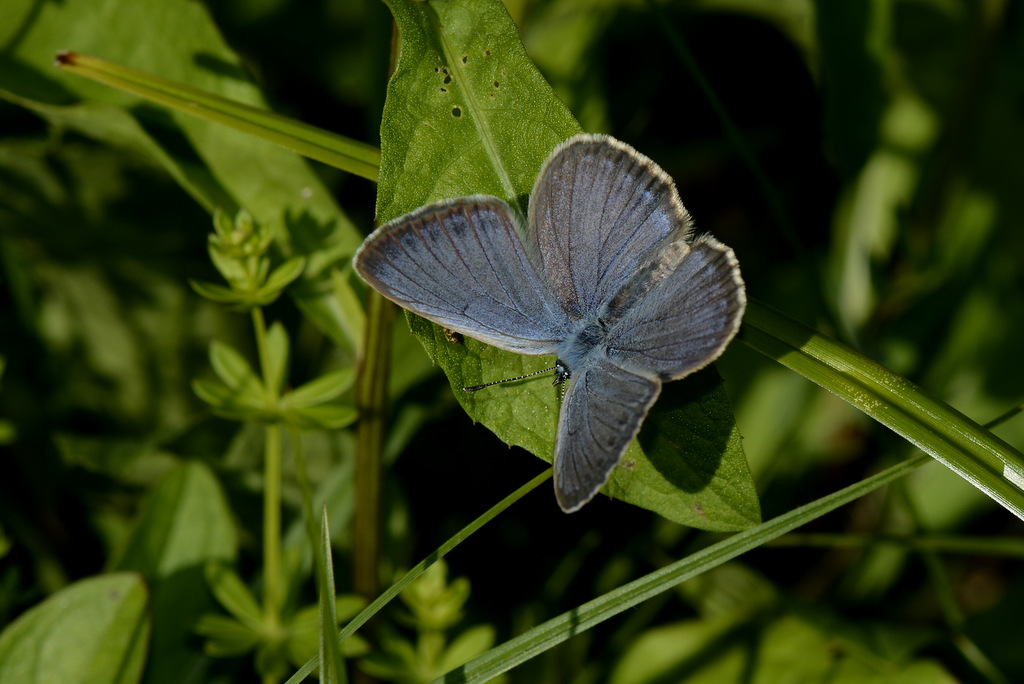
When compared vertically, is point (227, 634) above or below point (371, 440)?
below

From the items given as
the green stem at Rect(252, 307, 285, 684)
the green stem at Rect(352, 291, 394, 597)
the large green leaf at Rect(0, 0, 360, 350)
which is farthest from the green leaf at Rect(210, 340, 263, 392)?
the large green leaf at Rect(0, 0, 360, 350)

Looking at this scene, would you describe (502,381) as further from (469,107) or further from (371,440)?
(469,107)

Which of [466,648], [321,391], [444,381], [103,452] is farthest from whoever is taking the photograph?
[444,381]

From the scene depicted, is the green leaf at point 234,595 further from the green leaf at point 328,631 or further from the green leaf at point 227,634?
the green leaf at point 328,631

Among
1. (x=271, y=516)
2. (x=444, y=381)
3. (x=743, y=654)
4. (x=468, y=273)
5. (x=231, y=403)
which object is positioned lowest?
(x=743, y=654)

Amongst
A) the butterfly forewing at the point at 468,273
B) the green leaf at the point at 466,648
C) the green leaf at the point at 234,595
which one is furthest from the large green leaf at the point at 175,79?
the green leaf at the point at 466,648

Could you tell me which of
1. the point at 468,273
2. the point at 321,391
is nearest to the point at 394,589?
the point at 321,391

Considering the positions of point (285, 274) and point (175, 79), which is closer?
point (285, 274)
